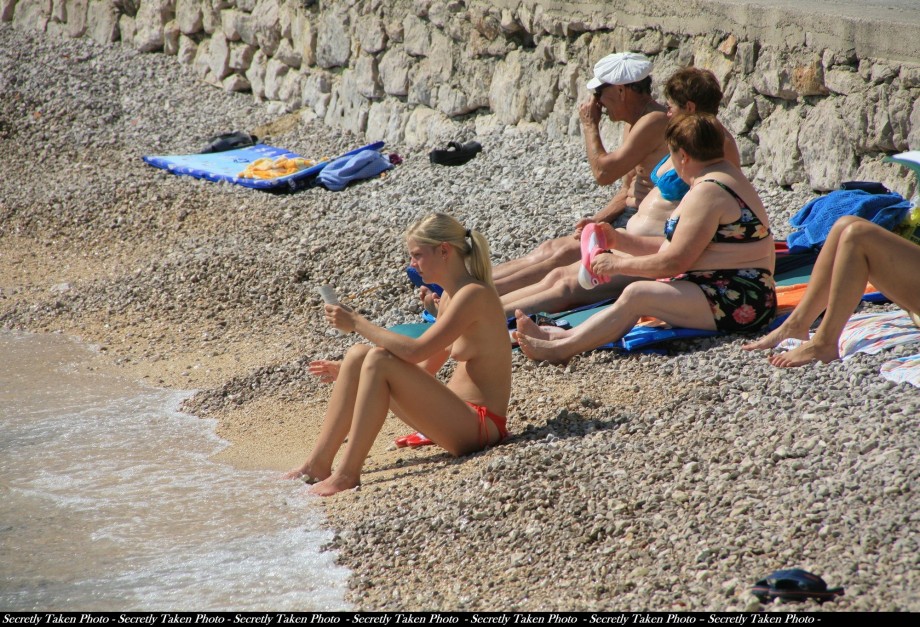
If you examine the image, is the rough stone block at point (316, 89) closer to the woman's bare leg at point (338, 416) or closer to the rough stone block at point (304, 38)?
the rough stone block at point (304, 38)

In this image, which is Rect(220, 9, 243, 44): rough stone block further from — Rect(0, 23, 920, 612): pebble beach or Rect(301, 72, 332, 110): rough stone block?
Rect(0, 23, 920, 612): pebble beach

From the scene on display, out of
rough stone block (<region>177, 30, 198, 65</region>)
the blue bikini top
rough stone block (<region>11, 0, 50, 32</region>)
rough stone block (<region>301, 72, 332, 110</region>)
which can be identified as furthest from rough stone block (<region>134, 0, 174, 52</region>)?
the blue bikini top

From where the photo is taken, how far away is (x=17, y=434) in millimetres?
5582

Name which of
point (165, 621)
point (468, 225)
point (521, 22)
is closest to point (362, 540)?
point (165, 621)

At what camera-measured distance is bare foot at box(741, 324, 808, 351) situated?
467 centimetres

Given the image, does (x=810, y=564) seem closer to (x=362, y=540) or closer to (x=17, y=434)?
(x=362, y=540)

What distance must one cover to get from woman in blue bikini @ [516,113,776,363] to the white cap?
1.38m

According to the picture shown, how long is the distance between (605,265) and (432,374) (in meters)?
1.14

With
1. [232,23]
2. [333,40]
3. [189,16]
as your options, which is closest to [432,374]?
[333,40]

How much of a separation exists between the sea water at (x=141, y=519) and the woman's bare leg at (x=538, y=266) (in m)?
1.87

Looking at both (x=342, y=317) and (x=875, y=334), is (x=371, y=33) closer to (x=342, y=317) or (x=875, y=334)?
(x=342, y=317)

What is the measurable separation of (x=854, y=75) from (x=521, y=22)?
133 inches

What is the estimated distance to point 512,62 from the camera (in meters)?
9.16

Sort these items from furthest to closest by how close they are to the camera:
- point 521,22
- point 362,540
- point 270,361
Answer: point 521,22 → point 270,361 → point 362,540
